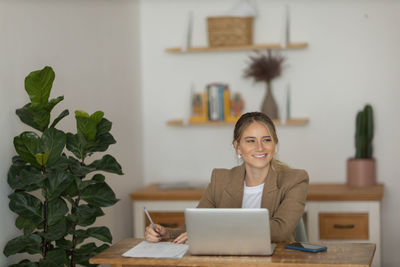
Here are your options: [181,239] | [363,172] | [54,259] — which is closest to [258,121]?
[181,239]

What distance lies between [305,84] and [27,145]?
102 inches

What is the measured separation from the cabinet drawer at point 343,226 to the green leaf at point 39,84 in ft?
7.43

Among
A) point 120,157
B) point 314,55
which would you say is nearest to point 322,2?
point 314,55

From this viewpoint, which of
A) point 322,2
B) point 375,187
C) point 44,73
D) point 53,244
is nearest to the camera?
point 44,73

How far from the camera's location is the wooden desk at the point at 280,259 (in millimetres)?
2348

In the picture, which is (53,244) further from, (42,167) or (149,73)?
(149,73)

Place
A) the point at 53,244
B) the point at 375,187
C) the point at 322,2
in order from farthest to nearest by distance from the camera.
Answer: the point at 322,2 → the point at 375,187 → the point at 53,244

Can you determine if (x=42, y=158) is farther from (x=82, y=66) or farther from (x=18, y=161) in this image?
(x=82, y=66)

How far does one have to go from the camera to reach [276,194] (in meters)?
3.02

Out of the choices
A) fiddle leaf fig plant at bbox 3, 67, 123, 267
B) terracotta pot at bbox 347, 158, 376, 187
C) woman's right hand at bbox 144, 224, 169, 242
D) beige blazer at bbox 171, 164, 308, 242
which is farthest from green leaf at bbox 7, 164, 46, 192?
terracotta pot at bbox 347, 158, 376, 187

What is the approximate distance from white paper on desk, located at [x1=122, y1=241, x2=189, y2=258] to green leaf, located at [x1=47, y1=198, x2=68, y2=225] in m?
0.53

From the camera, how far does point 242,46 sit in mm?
4910

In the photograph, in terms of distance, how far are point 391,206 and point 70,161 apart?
272 cm

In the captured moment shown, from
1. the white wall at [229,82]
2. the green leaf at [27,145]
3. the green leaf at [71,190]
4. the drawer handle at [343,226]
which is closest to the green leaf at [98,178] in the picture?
the green leaf at [71,190]
